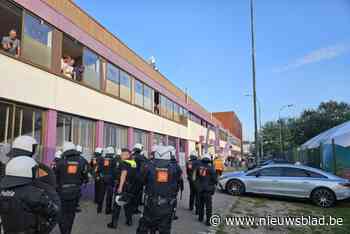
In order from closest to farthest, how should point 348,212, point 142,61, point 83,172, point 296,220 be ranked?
point 83,172 → point 296,220 → point 348,212 → point 142,61

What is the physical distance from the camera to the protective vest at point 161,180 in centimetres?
488

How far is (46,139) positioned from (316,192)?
33.6 feet

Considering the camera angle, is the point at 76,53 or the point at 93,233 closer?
the point at 93,233

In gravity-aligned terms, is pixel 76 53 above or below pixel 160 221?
above

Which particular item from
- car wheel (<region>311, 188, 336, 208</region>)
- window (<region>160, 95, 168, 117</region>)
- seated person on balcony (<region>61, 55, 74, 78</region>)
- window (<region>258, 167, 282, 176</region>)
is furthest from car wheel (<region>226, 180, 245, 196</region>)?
window (<region>160, 95, 168, 117</region>)

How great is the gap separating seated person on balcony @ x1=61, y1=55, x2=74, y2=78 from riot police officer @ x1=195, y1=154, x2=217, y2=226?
23.5ft

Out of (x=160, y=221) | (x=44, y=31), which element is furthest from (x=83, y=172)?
(x=44, y=31)

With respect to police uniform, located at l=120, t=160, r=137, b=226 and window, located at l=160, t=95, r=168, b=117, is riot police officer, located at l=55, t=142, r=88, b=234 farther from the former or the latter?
window, located at l=160, t=95, r=168, b=117

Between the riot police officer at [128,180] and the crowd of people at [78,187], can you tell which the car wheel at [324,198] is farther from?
the riot police officer at [128,180]

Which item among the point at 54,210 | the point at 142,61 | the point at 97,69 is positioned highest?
the point at 142,61

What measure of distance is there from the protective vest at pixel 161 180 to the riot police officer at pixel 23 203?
211cm

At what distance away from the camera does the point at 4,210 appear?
2.81 m

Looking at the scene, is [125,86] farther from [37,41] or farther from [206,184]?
[206,184]

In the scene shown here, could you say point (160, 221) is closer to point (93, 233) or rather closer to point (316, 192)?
point (93, 233)
